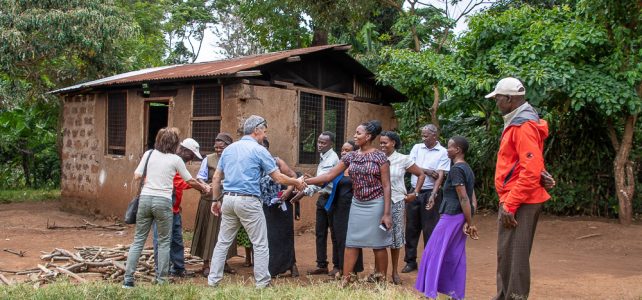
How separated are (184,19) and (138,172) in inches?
1027

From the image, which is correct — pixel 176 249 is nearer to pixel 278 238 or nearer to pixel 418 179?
pixel 278 238

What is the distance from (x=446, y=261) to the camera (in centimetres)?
550

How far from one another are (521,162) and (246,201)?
7.92ft

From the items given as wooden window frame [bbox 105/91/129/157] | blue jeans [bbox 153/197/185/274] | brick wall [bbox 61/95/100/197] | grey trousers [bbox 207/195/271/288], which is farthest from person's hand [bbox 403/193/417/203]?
brick wall [bbox 61/95/100/197]

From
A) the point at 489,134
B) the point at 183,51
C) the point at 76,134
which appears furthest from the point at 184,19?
the point at 489,134

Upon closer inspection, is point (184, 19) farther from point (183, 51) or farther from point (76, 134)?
point (76, 134)

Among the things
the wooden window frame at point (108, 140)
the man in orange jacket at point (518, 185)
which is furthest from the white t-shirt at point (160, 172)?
the wooden window frame at point (108, 140)

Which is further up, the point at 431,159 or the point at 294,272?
the point at 431,159

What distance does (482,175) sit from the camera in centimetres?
1342

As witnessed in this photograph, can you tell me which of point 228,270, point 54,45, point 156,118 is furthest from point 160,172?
point 54,45

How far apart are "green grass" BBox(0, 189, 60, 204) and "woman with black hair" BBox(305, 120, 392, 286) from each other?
13.0m

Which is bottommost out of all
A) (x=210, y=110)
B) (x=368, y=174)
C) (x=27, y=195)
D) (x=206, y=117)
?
(x=27, y=195)

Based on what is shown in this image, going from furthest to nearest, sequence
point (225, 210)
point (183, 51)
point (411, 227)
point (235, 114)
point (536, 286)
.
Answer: point (183, 51) < point (235, 114) < point (411, 227) < point (536, 286) < point (225, 210)

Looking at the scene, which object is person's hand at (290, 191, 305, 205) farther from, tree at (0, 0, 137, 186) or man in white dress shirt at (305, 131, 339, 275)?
tree at (0, 0, 137, 186)
